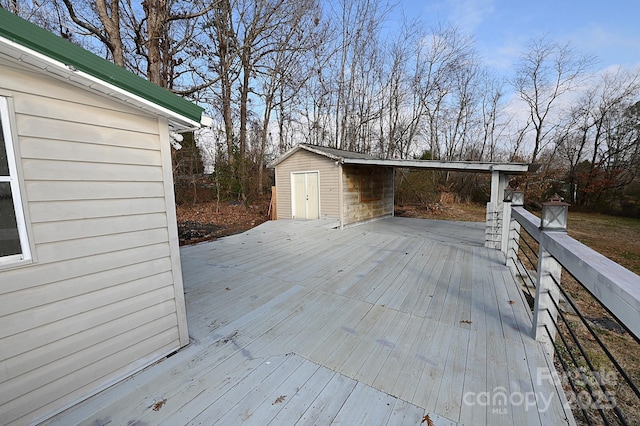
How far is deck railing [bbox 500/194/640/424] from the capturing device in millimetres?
1031

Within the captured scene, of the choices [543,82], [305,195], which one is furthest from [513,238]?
[543,82]

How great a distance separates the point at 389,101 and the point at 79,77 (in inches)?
637

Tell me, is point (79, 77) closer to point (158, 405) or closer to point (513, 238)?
point (158, 405)

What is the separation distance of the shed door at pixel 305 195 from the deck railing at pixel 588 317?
5.52 m

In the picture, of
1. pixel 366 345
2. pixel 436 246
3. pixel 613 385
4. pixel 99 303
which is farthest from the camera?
pixel 436 246

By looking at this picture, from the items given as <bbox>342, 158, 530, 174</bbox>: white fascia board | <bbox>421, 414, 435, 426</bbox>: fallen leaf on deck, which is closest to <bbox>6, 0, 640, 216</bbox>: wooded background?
<bbox>342, 158, 530, 174</bbox>: white fascia board

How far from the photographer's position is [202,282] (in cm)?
364

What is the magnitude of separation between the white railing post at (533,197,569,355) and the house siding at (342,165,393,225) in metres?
6.03

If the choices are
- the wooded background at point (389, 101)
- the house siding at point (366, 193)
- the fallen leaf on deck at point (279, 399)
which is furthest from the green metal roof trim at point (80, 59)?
the wooded background at point (389, 101)

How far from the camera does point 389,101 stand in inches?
607

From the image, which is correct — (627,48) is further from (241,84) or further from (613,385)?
(241,84)

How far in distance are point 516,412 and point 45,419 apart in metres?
2.87

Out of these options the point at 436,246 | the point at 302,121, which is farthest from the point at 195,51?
the point at 436,246

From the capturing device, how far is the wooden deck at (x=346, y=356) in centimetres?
155
